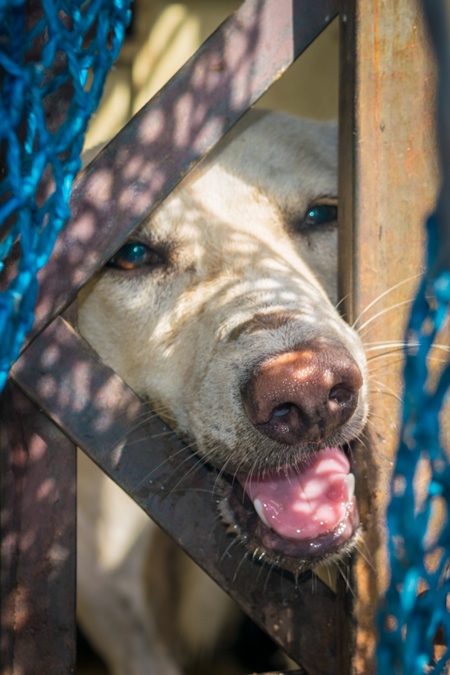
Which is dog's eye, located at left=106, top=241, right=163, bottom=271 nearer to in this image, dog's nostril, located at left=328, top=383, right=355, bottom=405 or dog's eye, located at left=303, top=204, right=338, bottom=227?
dog's eye, located at left=303, top=204, right=338, bottom=227

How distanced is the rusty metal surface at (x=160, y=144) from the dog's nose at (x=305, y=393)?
399 mm

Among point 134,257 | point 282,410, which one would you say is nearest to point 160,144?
point 282,410

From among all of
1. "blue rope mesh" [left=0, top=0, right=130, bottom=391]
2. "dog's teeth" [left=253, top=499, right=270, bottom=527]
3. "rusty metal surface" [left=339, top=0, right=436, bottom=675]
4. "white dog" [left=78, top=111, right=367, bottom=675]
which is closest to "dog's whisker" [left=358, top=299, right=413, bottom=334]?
"rusty metal surface" [left=339, top=0, right=436, bottom=675]

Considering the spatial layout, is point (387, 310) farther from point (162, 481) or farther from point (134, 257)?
point (134, 257)

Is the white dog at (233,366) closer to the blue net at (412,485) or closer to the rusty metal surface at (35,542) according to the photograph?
the rusty metal surface at (35,542)

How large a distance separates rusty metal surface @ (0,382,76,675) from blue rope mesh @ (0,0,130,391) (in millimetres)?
428

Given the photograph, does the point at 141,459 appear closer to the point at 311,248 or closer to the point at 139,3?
the point at 311,248

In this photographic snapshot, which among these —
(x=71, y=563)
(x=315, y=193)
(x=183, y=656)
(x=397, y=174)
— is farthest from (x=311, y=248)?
(x=183, y=656)

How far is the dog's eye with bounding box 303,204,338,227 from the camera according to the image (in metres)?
2.18

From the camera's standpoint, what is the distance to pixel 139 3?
4.19 metres

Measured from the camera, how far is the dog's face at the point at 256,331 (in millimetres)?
1422

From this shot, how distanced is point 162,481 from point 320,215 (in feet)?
3.73

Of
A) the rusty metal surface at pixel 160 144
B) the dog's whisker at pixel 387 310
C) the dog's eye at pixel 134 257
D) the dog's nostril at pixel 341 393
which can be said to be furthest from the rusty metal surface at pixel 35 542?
the dog's eye at pixel 134 257

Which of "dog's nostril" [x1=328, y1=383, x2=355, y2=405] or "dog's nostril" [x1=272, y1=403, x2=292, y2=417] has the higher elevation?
"dog's nostril" [x1=272, y1=403, x2=292, y2=417]
